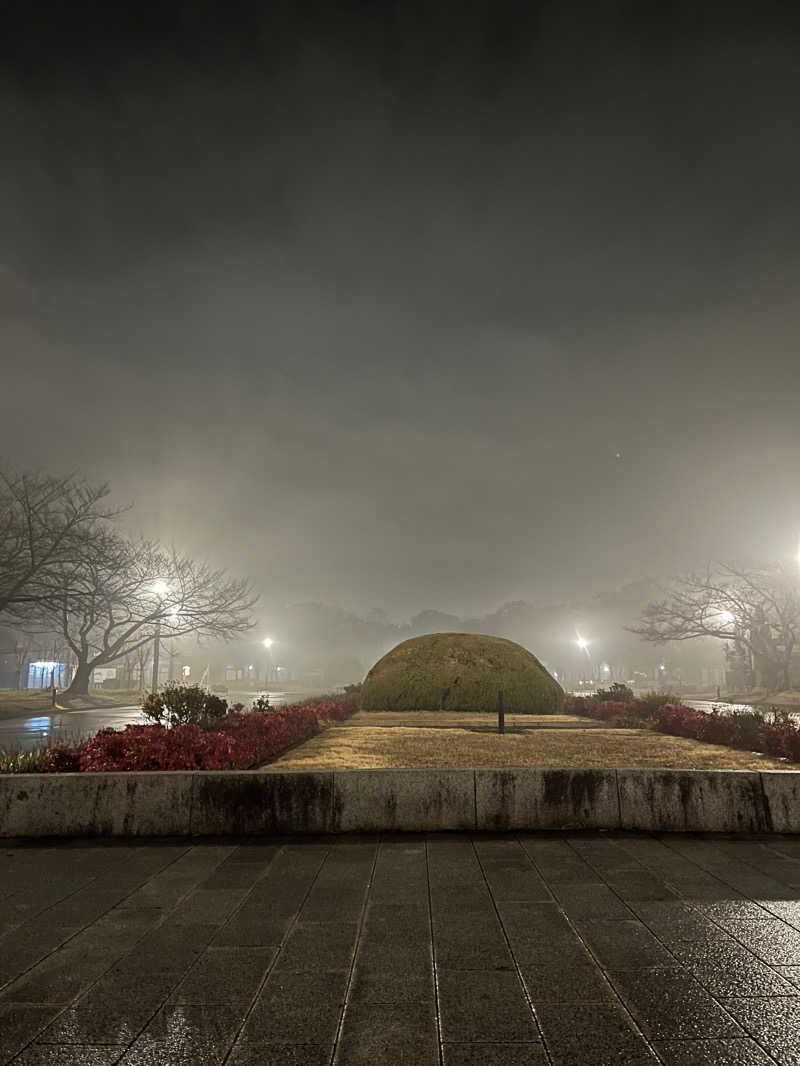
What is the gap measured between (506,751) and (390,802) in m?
5.68

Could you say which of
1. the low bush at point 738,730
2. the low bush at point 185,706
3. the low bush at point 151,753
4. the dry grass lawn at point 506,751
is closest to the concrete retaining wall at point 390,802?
the low bush at point 151,753

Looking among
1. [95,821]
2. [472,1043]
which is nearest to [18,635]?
[95,821]

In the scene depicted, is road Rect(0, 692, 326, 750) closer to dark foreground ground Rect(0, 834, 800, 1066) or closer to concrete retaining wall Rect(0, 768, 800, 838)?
concrete retaining wall Rect(0, 768, 800, 838)

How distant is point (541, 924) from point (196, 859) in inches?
123

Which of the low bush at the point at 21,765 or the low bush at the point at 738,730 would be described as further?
the low bush at the point at 738,730

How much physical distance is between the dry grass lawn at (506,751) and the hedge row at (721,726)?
44 cm

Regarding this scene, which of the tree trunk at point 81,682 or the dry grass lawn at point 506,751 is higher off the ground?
the tree trunk at point 81,682

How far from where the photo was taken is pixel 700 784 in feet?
21.9

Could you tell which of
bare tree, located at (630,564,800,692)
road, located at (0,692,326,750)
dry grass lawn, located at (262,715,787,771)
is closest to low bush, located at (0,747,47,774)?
dry grass lawn, located at (262,715,787,771)

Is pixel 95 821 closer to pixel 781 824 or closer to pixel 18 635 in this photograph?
pixel 781 824

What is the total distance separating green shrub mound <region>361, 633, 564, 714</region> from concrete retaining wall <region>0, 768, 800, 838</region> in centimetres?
1575

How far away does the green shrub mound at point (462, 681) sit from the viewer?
73.7 ft

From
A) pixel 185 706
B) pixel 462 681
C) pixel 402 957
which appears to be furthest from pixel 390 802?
pixel 462 681

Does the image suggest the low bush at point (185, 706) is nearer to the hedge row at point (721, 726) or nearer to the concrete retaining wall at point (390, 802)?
the concrete retaining wall at point (390, 802)
